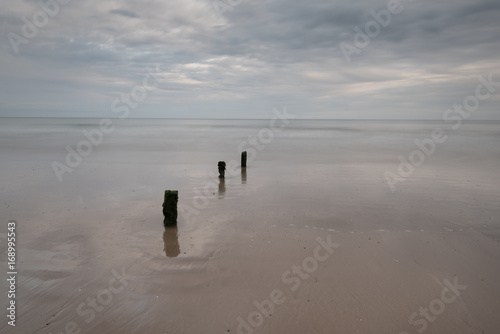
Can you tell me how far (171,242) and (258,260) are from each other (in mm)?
2427

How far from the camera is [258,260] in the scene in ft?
23.4

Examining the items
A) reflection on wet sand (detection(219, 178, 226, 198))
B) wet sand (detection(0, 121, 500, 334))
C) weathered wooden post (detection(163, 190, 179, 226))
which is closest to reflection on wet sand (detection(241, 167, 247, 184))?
reflection on wet sand (detection(219, 178, 226, 198))

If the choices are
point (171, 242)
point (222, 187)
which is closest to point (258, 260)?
point (171, 242)

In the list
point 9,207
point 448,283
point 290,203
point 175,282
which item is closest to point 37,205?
point 9,207

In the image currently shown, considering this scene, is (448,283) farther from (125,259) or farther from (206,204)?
(206,204)

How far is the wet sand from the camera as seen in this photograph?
17.2ft

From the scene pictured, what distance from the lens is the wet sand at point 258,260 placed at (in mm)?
5242

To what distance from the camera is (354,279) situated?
6.38 metres

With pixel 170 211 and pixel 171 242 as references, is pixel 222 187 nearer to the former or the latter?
pixel 170 211

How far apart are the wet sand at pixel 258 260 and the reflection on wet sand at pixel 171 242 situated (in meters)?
0.03

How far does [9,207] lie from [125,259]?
640cm

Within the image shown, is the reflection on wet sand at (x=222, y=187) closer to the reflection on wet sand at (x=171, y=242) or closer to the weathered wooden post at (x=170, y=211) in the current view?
the weathered wooden post at (x=170, y=211)

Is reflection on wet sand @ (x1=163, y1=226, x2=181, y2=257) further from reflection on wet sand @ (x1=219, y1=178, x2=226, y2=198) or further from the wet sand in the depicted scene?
reflection on wet sand @ (x1=219, y1=178, x2=226, y2=198)

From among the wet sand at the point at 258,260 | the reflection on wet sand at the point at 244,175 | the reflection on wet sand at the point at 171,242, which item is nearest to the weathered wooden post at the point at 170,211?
the reflection on wet sand at the point at 171,242
